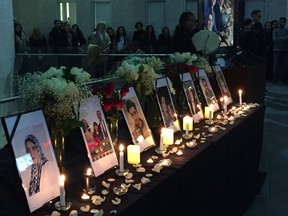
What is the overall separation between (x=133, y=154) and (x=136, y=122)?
0.88ft

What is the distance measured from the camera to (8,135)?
1672 millimetres

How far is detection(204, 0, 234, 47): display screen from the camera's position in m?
5.90

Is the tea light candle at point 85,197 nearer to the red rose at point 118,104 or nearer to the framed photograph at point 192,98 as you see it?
the red rose at point 118,104

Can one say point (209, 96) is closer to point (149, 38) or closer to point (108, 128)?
point (108, 128)

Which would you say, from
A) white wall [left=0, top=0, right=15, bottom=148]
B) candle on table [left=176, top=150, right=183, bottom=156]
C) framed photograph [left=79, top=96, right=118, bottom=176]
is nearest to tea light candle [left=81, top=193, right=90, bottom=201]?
framed photograph [left=79, top=96, right=118, bottom=176]

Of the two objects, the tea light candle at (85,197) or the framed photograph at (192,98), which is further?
the framed photograph at (192,98)

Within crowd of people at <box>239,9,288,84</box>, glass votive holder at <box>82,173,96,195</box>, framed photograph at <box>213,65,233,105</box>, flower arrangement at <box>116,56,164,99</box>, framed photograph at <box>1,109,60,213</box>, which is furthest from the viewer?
crowd of people at <box>239,9,288,84</box>

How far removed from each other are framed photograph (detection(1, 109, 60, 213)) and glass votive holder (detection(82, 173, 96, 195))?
0.44 ft

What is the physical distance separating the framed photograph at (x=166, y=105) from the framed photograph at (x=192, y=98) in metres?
0.32

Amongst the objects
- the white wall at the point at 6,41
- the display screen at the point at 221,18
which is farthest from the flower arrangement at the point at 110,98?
the white wall at the point at 6,41

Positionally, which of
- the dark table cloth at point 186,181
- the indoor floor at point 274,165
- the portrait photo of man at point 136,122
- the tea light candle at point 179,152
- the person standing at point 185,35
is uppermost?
the person standing at point 185,35

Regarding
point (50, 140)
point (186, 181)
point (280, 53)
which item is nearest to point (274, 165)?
point (186, 181)

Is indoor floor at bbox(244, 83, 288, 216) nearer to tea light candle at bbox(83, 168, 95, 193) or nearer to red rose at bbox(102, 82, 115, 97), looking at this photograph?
red rose at bbox(102, 82, 115, 97)

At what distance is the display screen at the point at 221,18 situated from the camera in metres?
5.90
